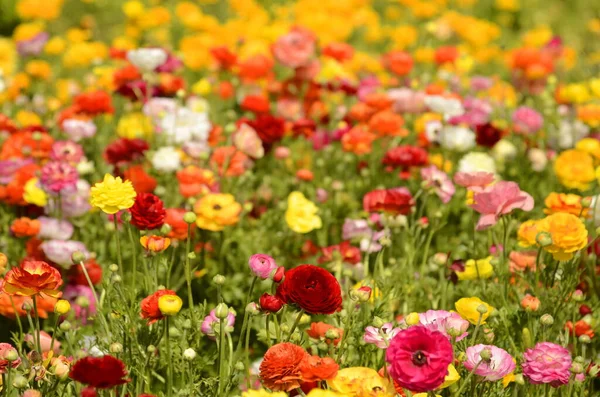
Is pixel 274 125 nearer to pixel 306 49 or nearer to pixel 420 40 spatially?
pixel 306 49

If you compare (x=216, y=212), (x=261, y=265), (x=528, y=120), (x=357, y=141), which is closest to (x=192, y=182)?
(x=216, y=212)

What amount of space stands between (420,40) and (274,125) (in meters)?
2.81

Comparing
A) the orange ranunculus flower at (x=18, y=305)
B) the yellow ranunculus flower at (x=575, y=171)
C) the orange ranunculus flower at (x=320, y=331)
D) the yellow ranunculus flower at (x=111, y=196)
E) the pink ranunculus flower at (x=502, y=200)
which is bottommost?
the orange ranunculus flower at (x=18, y=305)

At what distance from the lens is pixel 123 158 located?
285 cm

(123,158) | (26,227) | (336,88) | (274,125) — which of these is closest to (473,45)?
(336,88)

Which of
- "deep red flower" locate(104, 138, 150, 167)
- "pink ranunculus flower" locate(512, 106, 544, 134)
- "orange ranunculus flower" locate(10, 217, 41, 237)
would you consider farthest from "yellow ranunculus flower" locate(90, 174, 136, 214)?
"pink ranunculus flower" locate(512, 106, 544, 134)

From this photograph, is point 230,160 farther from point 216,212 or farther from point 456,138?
point 456,138

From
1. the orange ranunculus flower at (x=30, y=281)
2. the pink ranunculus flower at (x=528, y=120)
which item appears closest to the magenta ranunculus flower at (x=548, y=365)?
the orange ranunculus flower at (x=30, y=281)

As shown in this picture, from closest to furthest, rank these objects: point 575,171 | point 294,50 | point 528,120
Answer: point 575,171
point 528,120
point 294,50

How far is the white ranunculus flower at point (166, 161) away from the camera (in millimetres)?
2939

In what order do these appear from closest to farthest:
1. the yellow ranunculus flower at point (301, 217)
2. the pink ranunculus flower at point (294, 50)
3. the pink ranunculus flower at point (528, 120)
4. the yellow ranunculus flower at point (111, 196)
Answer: the yellow ranunculus flower at point (111, 196) → the yellow ranunculus flower at point (301, 217) → the pink ranunculus flower at point (528, 120) → the pink ranunculus flower at point (294, 50)

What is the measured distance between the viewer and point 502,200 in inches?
83.3

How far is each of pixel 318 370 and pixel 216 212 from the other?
93cm

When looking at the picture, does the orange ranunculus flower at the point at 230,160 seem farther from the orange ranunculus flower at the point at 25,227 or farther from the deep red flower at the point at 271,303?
the deep red flower at the point at 271,303
